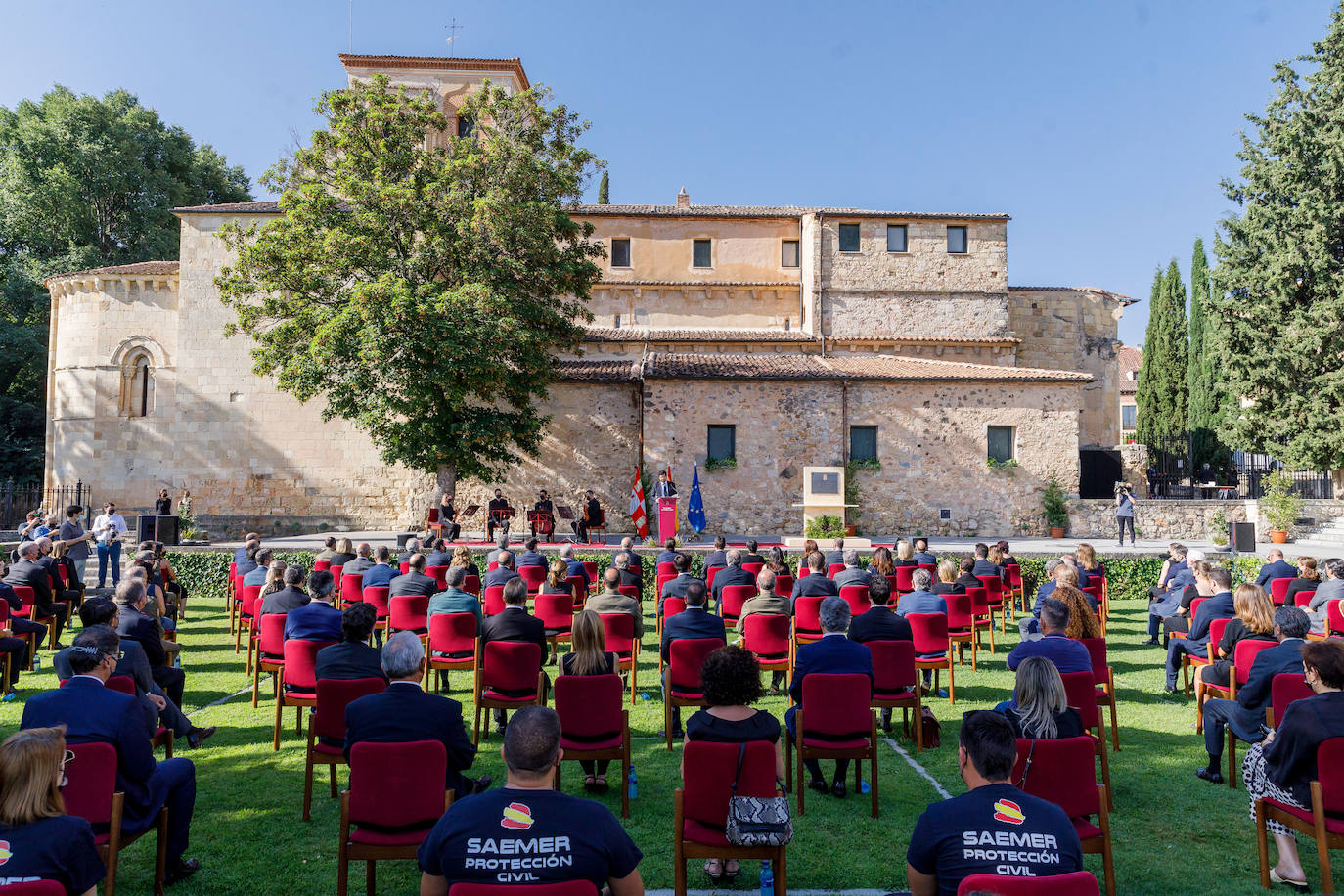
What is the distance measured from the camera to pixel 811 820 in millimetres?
5074

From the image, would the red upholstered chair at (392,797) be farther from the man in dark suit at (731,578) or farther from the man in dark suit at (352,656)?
the man in dark suit at (731,578)

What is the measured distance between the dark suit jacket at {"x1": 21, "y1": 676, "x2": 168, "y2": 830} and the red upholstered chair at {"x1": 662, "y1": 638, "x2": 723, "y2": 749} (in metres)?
3.50

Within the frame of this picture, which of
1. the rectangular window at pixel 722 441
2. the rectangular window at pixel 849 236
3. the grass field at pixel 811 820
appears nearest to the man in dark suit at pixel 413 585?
the grass field at pixel 811 820

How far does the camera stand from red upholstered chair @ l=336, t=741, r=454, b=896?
146 inches

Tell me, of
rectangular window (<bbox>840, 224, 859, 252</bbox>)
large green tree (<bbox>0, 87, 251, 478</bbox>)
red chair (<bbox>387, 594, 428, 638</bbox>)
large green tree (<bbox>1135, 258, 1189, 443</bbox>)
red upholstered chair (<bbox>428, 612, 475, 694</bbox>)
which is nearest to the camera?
red upholstered chair (<bbox>428, 612, 475, 694</bbox>)

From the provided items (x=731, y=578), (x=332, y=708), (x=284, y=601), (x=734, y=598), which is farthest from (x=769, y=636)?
(x=284, y=601)

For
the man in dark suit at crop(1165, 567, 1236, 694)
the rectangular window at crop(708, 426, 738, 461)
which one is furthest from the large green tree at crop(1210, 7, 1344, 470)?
the man in dark suit at crop(1165, 567, 1236, 694)

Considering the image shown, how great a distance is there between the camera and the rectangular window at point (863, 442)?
76.9 feet

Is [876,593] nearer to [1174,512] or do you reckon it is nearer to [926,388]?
[926,388]

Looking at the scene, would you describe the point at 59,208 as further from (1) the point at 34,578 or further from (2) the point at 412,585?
(2) the point at 412,585

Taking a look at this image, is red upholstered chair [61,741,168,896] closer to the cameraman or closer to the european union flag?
the european union flag

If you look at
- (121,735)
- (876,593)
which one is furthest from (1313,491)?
(121,735)

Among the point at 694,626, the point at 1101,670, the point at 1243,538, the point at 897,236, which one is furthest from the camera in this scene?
the point at 897,236

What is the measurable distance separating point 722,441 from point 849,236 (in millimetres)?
10427
